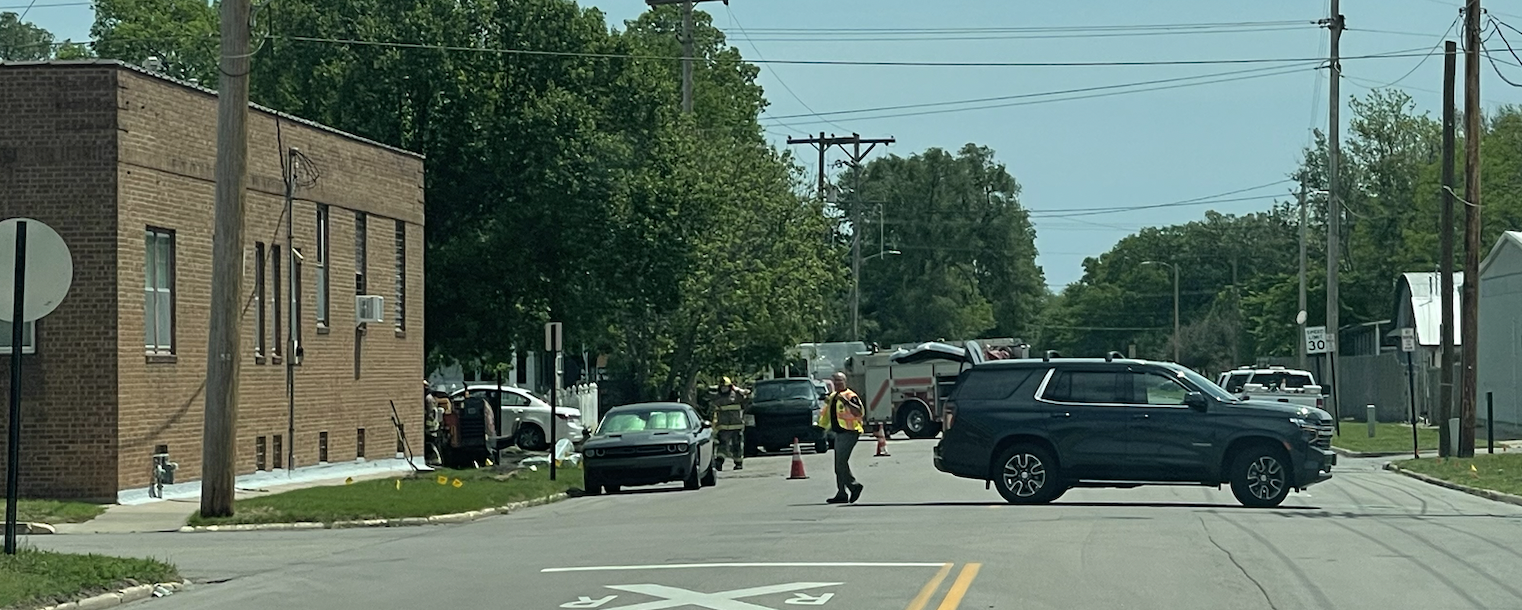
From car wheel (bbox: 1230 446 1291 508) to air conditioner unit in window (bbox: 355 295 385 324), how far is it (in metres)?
15.5

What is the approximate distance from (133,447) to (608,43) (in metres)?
18.8

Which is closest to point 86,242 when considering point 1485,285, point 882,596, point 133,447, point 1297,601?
point 133,447

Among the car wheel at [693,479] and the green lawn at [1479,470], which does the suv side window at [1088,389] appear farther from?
the car wheel at [693,479]

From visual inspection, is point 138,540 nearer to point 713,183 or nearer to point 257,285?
point 257,285

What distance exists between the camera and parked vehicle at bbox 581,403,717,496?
28578mm

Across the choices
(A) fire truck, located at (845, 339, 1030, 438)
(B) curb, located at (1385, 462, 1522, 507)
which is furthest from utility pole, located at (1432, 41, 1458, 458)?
(A) fire truck, located at (845, 339, 1030, 438)

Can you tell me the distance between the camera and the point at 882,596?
13008 mm

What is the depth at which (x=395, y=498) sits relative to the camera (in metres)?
24.9

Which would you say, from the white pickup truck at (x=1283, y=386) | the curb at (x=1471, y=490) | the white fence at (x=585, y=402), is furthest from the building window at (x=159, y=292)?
the white pickup truck at (x=1283, y=386)

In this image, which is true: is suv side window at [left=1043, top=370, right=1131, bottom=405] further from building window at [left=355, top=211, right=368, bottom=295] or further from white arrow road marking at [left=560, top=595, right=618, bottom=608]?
building window at [left=355, top=211, right=368, bottom=295]

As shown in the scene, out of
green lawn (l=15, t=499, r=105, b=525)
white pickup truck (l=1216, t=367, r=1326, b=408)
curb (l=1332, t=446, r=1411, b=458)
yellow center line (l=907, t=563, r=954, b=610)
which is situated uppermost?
white pickup truck (l=1216, t=367, r=1326, b=408)

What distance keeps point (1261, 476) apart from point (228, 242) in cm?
1228

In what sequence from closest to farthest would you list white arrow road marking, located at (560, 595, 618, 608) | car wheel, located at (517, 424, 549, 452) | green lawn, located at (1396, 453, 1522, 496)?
white arrow road marking, located at (560, 595, 618, 608)
green lawn, located at (1396, 453, 1522, 496)
car wheel, located at (517, 424, 549, 452)

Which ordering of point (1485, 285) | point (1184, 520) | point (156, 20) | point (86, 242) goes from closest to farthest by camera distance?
point (1184, 520), point (86, 242), point (1485, 285), point (156, 20)
